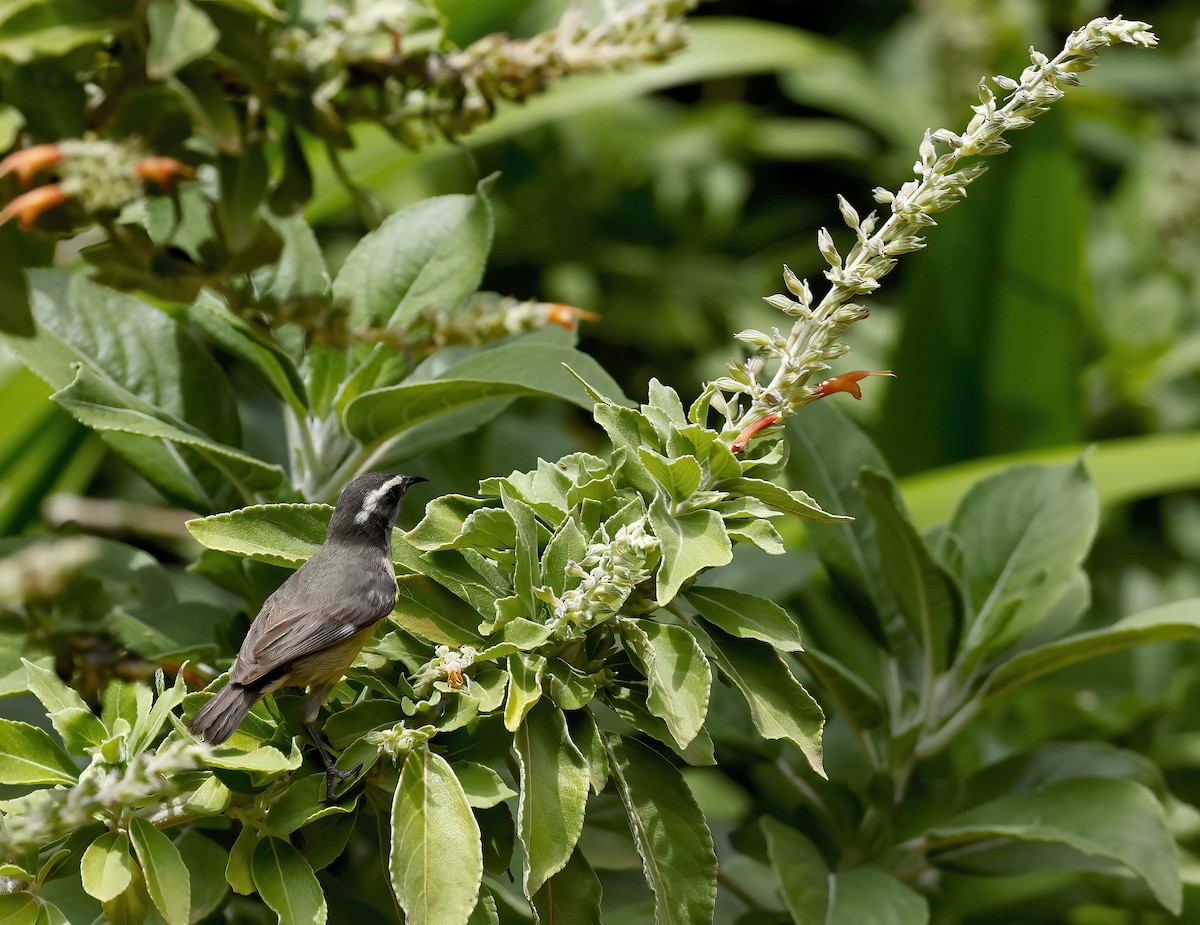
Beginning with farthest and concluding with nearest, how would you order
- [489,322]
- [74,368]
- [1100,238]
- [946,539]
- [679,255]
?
[679,255]
[1100,238]
[946,539]
[74,368]
[489,322]

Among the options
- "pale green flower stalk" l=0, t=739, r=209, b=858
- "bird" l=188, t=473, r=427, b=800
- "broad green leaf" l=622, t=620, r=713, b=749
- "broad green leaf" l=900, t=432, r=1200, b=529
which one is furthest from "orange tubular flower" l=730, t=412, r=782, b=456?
"broad green leaf" l=900, t=432, r=1200, b=529

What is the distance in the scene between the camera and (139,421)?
85 centimetres

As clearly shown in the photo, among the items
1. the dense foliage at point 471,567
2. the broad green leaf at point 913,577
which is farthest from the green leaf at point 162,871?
the broad green leaf at point 913,577

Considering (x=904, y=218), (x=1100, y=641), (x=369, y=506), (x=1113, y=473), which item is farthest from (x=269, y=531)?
(x=1113, y=473)

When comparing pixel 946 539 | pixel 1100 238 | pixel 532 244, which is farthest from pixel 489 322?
pixel 1100 238

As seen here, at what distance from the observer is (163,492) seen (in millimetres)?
980

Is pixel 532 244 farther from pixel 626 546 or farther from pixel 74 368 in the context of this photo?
pixel 626 546

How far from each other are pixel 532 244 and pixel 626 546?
2158 millimetres

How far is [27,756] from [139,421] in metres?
0.25

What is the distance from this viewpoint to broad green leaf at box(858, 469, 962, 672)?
0.95 m

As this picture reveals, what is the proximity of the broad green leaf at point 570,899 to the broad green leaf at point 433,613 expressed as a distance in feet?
0.53

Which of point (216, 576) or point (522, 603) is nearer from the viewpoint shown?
point (522, 603)

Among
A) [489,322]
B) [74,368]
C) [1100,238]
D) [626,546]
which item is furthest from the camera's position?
[1100,238]

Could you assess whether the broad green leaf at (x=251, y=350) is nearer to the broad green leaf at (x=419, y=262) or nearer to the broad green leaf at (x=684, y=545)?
the broad green leaf at (x=419, y=262)
